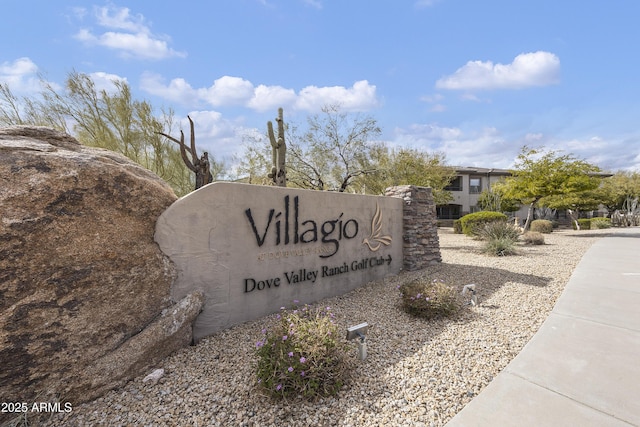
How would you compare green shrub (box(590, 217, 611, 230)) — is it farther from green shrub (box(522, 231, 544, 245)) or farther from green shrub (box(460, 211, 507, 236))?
green shrub (box(522, 231, 544, 245))

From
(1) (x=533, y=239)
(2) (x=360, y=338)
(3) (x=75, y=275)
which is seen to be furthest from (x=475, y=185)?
(3) (x=75, y=275)

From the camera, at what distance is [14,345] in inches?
101

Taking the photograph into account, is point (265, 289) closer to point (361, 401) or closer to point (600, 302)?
point (361, 401)

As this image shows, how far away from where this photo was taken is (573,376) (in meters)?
3.04

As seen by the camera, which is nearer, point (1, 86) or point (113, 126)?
point (1, 86)

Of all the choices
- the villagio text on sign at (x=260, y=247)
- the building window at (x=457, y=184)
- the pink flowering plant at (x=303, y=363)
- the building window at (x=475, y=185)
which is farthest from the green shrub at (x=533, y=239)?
the building window at (x=475, y=185)

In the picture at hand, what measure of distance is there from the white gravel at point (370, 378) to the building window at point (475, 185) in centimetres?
3104

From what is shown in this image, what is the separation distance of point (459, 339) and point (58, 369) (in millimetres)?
4639

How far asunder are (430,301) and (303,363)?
8.90ft

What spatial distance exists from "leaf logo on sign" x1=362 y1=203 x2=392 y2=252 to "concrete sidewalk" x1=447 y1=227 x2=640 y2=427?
349 centimetres

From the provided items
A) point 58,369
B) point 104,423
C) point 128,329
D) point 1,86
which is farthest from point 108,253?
point 1,86

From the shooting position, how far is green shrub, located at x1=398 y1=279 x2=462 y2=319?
4.69m

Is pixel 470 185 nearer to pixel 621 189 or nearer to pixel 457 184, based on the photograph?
pixel 457 184

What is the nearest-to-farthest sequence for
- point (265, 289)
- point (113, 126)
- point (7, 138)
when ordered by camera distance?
point (7, 138) < point (265, 289) < point (113, 126)
